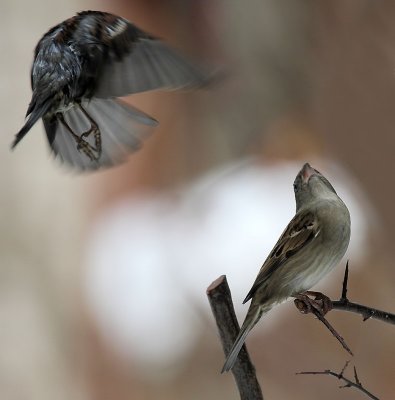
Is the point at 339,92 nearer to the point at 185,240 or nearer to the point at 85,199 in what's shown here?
the point at 185,240

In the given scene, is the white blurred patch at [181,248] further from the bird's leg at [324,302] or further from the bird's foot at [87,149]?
the bird's leg at [324,302]

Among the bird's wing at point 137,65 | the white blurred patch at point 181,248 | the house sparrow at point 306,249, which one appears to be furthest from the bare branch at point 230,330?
the white blurred patch at point 181,248

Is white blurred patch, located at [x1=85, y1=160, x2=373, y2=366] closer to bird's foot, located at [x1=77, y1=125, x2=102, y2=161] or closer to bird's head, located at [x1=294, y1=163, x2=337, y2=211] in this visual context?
bird's foot, located at [x1=77, y1=125, x2=102, y2=161]

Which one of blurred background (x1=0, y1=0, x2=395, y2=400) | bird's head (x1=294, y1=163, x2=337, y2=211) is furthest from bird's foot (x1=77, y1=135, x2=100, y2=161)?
blurred background (x1=0, y1=0, x2=395, y2=400)

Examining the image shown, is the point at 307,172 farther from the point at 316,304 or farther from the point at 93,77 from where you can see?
the point at 93,77

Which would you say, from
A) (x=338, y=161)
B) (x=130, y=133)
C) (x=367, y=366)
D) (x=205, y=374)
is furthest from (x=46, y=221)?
(x=130, y=133)

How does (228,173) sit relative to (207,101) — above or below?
below
